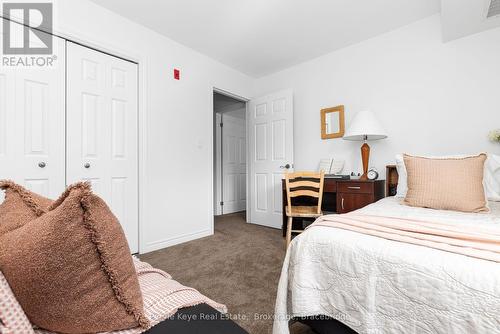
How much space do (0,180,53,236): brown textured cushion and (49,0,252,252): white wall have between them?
1.90 metres

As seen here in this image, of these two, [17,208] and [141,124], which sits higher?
[141,124]

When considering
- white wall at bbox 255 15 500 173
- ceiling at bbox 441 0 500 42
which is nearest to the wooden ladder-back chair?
white wall at bbox 255 15 500 173

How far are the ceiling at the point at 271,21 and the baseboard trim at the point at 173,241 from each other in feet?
8.06

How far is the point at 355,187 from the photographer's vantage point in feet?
8.21

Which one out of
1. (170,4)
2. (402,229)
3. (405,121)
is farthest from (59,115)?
(405,121)

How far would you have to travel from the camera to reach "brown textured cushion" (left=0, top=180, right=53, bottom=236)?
0.59m

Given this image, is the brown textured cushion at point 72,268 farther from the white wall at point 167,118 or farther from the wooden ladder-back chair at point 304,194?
the white wall at point 167,118

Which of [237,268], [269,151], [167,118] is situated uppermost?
[167,118]

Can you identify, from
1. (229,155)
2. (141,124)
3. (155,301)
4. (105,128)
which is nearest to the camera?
(155,301)

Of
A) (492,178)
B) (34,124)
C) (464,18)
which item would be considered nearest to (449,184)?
(492,178)

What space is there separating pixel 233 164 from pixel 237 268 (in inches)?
Result: 121

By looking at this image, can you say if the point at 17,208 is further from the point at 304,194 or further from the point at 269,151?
the point at 269,151

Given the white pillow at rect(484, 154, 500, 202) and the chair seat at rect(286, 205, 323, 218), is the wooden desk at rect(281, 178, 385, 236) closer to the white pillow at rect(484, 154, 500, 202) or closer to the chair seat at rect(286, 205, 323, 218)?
the chair seat at rect(286, 205, 323, 218)

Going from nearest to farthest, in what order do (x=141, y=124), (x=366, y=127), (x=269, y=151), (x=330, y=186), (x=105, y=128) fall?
(x=105, y=128) < (x=366, y=127) < (x=141, y=124) < (x=330, y=186) < (x=269, y=151)
